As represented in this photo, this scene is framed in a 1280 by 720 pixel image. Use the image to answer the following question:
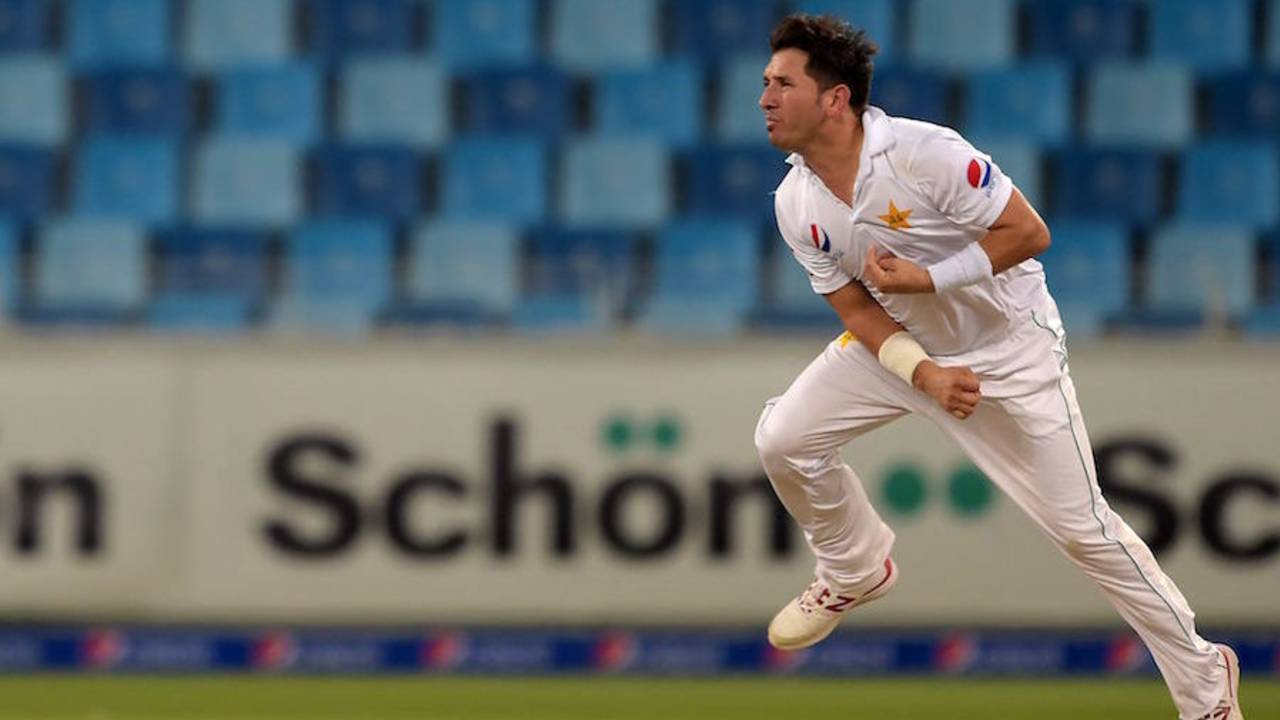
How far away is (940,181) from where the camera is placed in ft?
19.0

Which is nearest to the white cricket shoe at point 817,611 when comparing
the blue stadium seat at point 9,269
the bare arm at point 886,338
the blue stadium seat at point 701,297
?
the bare arm at point 886,338

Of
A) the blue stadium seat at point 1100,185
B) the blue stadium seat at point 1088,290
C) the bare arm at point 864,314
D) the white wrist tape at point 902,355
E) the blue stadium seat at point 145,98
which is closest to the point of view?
the white wrist tape at point 902,355

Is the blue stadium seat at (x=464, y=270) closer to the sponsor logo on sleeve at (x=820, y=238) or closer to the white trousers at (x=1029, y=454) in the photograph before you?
the white trousers at (x=1029, y=454)

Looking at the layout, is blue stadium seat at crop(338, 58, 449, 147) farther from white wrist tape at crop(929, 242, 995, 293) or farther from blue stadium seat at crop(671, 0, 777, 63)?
white wrist tape at crop(929, 242, 995, 293)

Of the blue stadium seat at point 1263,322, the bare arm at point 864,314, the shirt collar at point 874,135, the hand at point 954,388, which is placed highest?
the shirt collar at point 874,135

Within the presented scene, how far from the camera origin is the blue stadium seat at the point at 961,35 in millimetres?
12422

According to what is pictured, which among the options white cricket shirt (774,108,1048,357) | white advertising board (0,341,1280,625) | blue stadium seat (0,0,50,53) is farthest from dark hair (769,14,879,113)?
blue stadium seat (0,0,50,53)

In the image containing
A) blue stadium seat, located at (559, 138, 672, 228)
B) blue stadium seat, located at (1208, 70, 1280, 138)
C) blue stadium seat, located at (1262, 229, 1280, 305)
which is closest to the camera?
blue stadium seat, located at (1262, 229, 1280, 305)

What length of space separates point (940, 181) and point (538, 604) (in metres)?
3.83

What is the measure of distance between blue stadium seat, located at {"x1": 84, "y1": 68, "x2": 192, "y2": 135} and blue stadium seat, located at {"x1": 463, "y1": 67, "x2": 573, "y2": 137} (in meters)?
1.61

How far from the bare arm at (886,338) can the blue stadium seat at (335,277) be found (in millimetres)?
3558

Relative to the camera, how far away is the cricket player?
19.0 feet

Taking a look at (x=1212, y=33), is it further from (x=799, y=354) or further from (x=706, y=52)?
(x=799, y=354)

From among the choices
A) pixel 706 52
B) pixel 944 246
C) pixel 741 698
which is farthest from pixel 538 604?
pixel 706 52
